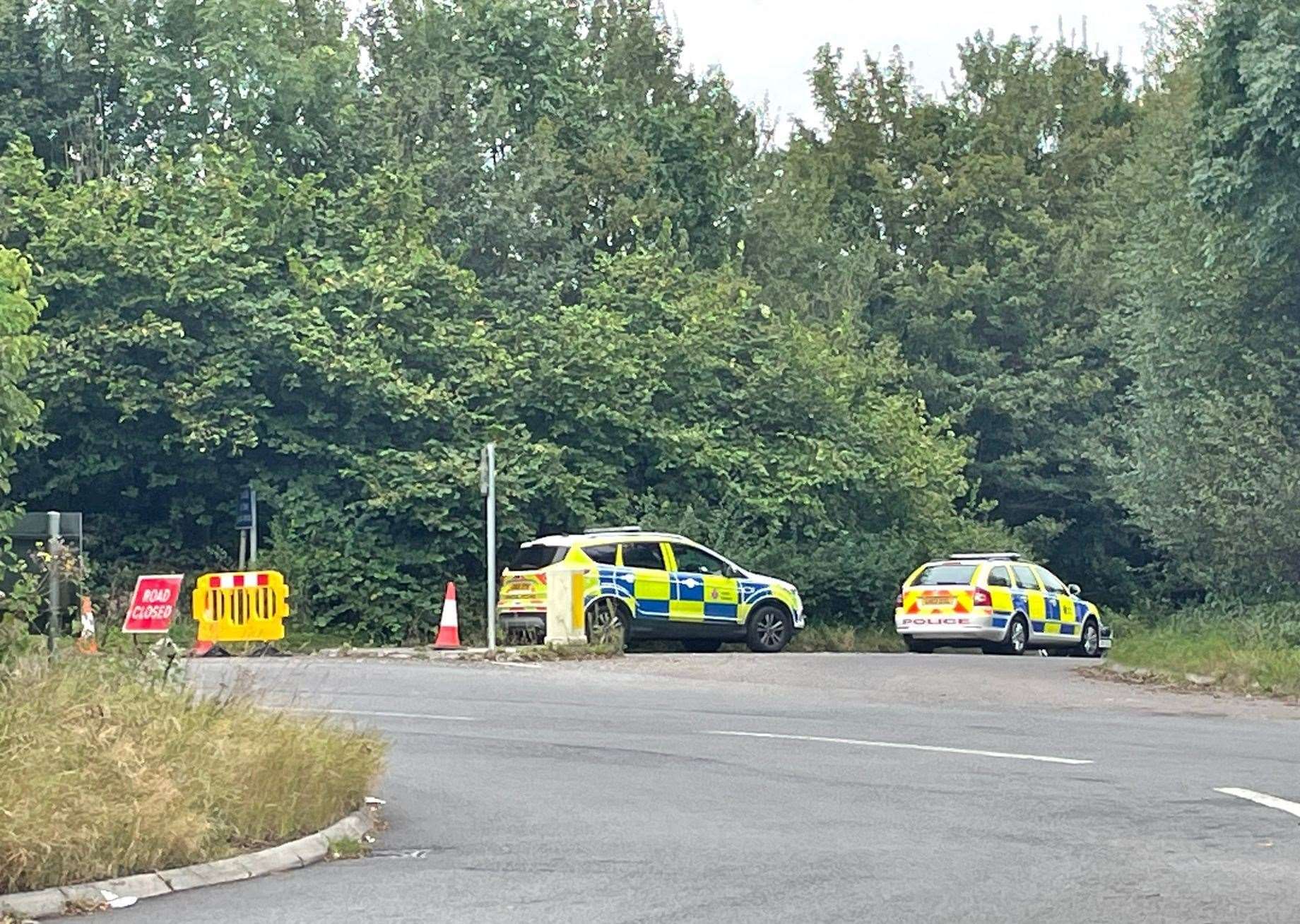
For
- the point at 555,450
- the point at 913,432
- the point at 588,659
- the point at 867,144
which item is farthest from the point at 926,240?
the point at 588,659

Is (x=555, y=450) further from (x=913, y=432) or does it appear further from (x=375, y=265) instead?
(x=913, y=432)

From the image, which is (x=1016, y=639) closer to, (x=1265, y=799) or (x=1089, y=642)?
(x=1089, y=642)

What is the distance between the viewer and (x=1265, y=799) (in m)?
12.0

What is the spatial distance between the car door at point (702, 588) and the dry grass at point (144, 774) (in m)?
15.6

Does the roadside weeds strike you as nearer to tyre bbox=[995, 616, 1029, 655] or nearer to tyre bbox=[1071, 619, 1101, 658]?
tyre bbox=[995, 616, 1029, 655]

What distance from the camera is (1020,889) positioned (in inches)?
351

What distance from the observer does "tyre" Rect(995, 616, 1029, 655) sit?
99.0 ft

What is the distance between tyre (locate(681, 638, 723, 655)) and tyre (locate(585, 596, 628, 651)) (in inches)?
56.5

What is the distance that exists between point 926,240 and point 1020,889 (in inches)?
1710

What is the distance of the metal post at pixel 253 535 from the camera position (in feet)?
105

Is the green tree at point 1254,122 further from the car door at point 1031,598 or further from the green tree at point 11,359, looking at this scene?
the green tree at point 11,359

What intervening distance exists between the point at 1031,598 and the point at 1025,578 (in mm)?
338

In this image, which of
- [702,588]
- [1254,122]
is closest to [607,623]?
[702,588]

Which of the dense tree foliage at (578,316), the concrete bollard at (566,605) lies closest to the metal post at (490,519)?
the concrete bollard at (566,605)
